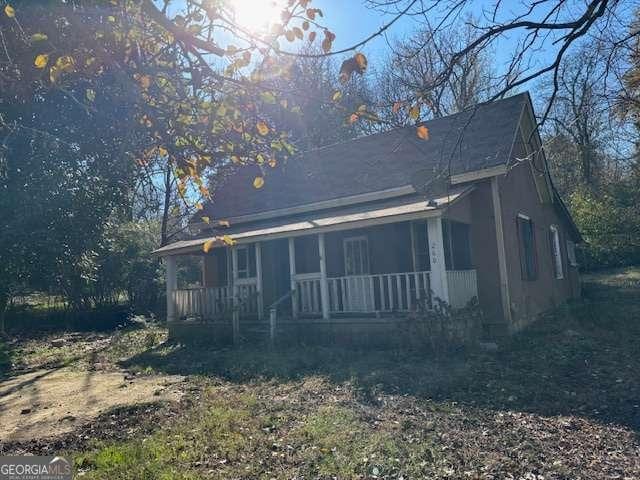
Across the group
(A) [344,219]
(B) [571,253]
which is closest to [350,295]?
(A) [344,219]

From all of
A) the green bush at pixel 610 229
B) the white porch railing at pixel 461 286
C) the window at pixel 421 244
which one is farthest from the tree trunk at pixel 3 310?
the green bush at pixel 610 229

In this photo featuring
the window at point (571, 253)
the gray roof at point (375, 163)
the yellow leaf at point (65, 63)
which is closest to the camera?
the yellow leaf at point (65, 63)

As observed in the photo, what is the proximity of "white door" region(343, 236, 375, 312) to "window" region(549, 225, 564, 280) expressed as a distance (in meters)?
6.93

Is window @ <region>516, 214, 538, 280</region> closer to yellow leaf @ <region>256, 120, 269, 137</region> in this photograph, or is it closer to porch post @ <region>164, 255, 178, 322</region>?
yellow leaf @ <region>256, 120, 269, 137</region>

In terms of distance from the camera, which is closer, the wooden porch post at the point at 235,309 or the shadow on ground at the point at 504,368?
the shadow on ground at the point at 504,368

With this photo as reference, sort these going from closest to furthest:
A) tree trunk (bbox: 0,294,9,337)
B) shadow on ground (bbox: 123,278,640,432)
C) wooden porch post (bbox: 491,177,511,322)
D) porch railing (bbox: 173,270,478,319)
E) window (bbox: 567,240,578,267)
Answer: shadow on ground (bbox: 123,278,640,432)
porch railing (bbox: 173,270,478,319)
wooden porch post (bbox: 491,177,511,322)
tree trunk (bbox: 0,294,9,337)
window (bbox: 567,240,578,267)

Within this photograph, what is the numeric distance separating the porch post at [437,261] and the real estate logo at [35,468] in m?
6.84

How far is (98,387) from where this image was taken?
871 centimetres

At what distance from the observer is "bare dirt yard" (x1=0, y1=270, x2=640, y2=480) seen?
459 cm

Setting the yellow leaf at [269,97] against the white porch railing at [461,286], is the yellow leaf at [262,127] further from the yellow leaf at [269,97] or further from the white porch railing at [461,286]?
the white porch railing at [461,286]

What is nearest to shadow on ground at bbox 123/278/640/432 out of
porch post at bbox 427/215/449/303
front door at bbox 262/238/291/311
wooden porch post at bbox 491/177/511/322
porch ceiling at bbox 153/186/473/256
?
wooden porch post at bbox 491/177/511/322

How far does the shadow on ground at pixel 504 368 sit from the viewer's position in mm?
6297

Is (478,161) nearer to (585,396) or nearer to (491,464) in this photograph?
(585,396)

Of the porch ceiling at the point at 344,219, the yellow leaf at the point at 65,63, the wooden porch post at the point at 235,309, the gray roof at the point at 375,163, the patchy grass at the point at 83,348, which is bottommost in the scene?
the patchy grass at the point at 83,348
